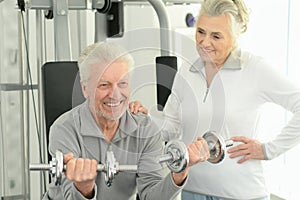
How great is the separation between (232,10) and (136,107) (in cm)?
46

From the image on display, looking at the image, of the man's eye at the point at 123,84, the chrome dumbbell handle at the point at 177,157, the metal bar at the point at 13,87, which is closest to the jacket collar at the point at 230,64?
the man's eye at the point at 123,84

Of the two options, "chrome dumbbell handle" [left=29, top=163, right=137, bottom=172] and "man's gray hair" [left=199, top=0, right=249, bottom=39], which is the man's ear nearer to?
"chrome dumbbell handle" [left=29, top=163, right=137, bottom=172]

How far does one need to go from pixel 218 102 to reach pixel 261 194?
15.1 inches

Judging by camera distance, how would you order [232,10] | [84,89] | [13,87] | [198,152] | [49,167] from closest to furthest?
[49,167]
[198,152]
[84,89]
[232,10]
[13,87]

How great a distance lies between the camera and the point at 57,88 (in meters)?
1.84

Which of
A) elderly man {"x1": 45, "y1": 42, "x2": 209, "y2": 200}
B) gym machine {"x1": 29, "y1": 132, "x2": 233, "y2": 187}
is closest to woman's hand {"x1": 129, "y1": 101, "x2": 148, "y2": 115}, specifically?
elderly man {"x1": 45, "y1": 42, "x2": 209, "y2": 200}

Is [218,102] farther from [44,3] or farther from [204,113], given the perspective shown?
[44,3]

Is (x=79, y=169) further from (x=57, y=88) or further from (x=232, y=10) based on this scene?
(x=232, y=10)

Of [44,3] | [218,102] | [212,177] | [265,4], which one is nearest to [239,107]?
[218,102]

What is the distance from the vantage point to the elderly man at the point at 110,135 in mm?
1587

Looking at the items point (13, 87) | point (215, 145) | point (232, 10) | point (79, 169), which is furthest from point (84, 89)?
point (13, 87)

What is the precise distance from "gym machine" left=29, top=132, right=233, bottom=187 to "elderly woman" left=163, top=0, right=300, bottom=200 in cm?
23

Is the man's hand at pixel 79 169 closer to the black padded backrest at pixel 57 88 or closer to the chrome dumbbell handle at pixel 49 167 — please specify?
the chrome dumbbell handle at pixel 49 167

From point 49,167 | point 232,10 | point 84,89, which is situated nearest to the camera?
point 49,167
